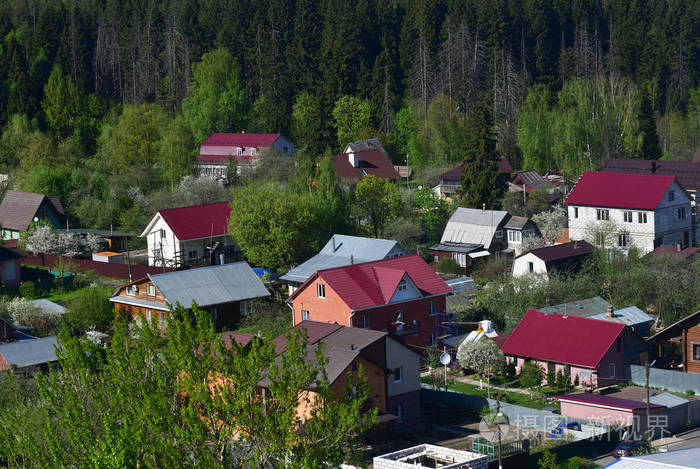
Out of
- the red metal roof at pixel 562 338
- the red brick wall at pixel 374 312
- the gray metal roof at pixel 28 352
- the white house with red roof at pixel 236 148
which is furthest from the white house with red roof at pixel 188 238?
the red metal roof at pixel 562 338

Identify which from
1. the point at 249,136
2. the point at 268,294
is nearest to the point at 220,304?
the point at 268,294

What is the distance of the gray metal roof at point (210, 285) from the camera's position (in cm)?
4153

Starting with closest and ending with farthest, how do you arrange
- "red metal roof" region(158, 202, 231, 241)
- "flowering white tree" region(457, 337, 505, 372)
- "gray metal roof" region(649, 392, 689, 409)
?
"gray metal roof" region(649, 392, 689, 409) < "flowering white tree" region(457, 337, 505, 372) < "red metal roof" region(158, 202, 231, 241)

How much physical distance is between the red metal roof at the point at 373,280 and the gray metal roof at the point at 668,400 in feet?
32.4

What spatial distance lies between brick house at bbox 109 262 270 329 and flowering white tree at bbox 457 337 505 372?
9.74 metres

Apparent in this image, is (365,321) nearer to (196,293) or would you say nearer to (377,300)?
(377,300)

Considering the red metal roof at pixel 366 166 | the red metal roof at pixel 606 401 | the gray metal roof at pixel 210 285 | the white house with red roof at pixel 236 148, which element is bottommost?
the red metal roof at pixel 606 401

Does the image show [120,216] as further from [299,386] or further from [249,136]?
[299,386]

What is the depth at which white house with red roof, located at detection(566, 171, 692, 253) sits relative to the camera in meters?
50.0

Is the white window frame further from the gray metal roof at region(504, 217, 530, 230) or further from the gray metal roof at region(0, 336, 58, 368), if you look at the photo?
the gray metal roof at region(504, 217, 530, 230)

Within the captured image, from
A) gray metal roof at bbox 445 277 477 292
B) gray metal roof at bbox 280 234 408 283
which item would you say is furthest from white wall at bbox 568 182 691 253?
gray metal roof at bbox 280 234 408 283

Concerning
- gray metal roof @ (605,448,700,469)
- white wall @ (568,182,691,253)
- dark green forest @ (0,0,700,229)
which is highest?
dark green forest @ (0,0,700,229)

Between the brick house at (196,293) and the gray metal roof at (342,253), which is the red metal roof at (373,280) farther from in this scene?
the gray metal roof at (342,253)

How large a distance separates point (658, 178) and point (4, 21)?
61.7 metres
